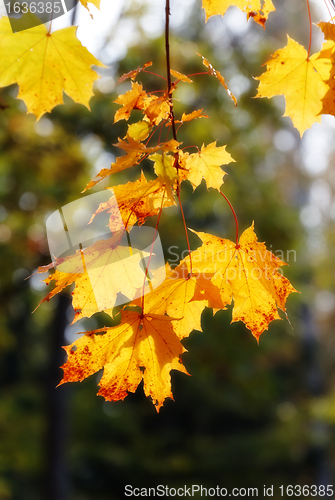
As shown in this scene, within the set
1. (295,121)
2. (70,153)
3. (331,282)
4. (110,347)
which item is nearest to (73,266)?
(110,347)

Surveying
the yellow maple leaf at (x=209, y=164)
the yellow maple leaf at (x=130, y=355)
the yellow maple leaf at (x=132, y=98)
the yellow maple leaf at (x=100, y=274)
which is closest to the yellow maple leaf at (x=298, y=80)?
the yellow maple leaf at (x=209, y=164)

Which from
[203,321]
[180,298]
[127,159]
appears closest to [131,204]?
[127,159]

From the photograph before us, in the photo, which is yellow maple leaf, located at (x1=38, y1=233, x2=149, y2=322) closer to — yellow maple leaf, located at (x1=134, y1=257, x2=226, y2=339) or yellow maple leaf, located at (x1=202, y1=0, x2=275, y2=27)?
yellow maple leaf, located at (x1=134, y1=257, x2=226, y2=339)

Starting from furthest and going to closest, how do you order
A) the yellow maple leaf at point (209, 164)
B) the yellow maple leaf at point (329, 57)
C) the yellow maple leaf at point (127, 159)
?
1. the yellow maple leaf at point (209, 164)
2. the yellow maple leaf at point (329, 57)
3. the yellow maple leaf at point (127, 159)

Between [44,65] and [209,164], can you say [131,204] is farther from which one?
[44,65]

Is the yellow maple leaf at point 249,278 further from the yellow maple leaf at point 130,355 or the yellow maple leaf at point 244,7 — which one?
the yellow maple leaf at point 244,7

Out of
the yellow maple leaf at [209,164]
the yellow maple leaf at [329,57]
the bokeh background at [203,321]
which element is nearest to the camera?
the yellow maple leaf at [329,57]

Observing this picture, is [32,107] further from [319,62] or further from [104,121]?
[104,121]

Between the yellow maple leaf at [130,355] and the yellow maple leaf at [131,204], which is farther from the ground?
the yellow maple leaf at [131,204]
